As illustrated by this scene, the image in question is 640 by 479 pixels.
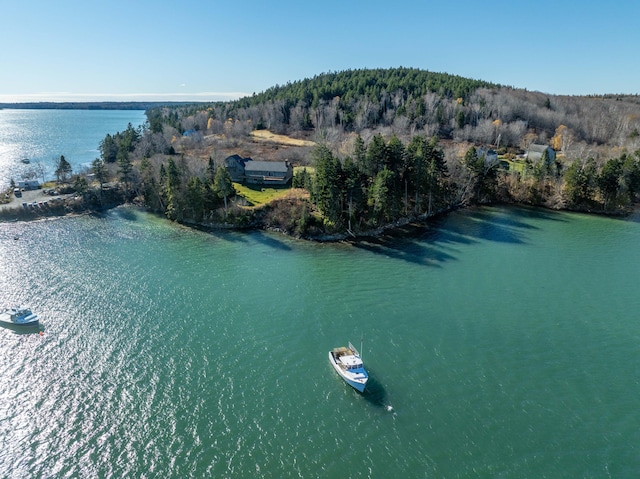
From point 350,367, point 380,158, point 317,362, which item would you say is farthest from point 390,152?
point 350,367

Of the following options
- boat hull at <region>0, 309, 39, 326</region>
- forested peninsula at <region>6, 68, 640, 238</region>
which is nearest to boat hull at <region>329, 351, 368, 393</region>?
boat hull at <region>0, 309, 39, 326</region>

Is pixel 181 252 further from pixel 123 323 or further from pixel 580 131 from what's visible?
pixel 580 131

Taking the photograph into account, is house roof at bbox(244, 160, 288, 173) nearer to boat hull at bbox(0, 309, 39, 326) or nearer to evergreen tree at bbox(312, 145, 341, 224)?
evergreen tree at bbox(312, 145, 341, 224)

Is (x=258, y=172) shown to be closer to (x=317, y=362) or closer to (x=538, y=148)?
(x=317, y=362)

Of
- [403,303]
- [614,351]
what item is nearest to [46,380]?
[403,303]

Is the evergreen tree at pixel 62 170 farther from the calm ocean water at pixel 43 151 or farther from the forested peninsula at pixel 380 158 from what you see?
the calm ocean water at pixel 43 151

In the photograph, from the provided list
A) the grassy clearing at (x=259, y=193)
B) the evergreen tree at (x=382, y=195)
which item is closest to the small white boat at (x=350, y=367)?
the evergreen tree at (x=382, y=195)
